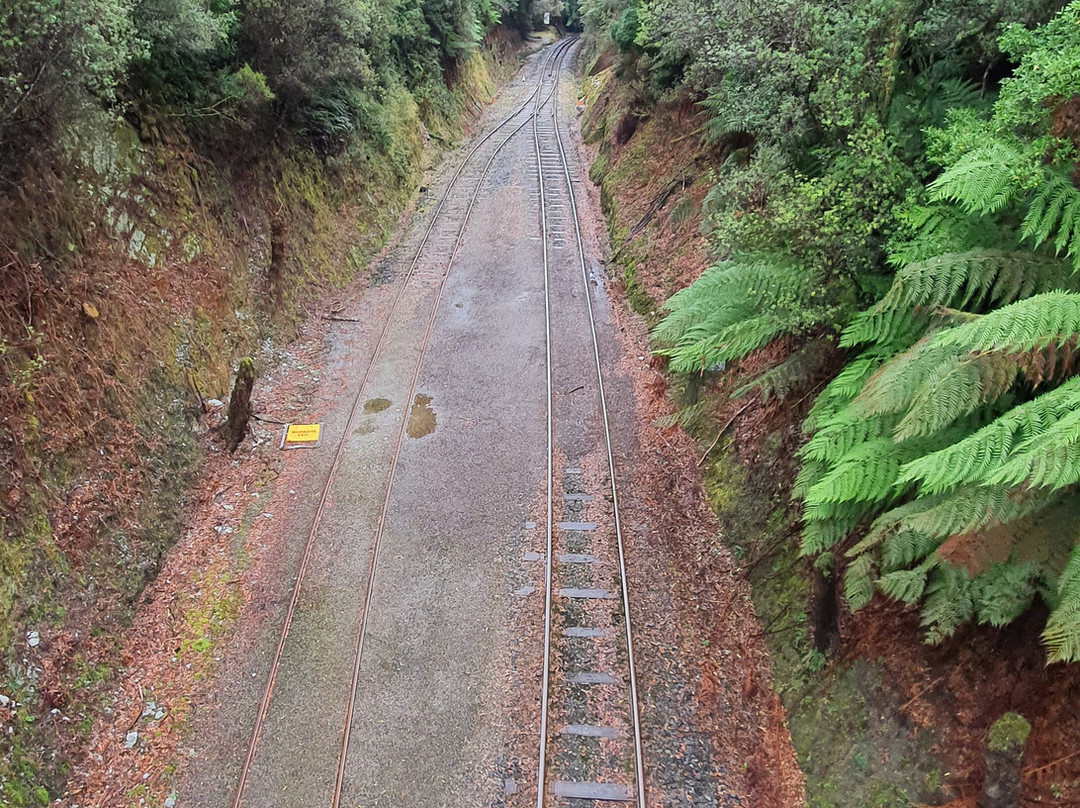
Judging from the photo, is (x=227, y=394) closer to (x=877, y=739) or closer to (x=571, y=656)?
(x=571, y=656)

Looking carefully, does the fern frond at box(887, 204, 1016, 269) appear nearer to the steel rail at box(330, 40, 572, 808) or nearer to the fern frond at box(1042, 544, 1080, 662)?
the fern frond at box(1042, 544, 1080, 662)

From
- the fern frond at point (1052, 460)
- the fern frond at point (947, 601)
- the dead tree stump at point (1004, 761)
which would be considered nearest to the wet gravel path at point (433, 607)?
the dead tree stump at point (1004, 761)

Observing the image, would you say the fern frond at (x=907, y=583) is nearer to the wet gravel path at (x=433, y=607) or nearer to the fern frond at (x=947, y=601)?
the fern frond at (x=947, y=601)

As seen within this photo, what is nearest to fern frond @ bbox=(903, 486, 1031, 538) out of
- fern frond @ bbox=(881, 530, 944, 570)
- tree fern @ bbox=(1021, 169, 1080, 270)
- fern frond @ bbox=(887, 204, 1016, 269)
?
fern frond @ bbox=(881, 530, 944, 570)

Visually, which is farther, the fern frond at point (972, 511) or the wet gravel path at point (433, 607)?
the wet gravel path at point (433, 607)

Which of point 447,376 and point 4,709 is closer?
point 4,709

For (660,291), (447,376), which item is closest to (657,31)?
(660,291)

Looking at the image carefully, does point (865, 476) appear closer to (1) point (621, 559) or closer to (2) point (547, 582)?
(1) point (621, 559)

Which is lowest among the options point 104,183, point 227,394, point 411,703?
point 411,703
